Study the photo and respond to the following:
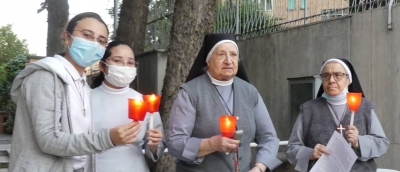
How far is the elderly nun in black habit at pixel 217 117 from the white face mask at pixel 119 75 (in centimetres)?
46

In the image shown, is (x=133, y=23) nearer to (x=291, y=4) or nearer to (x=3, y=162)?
(x=291, y=4)

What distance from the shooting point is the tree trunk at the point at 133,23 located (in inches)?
374

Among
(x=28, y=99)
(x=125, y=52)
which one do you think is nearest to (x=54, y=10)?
(x=125, y=52)

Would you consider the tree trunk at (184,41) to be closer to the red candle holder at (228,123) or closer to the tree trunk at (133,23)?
the red candle holder at (228,123)

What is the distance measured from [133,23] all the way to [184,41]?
3.95 meters

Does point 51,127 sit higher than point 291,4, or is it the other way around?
point 291,4

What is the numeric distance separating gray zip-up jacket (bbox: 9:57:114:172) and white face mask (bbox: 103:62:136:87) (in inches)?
28.7

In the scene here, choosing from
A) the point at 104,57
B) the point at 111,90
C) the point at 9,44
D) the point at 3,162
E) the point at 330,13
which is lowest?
the point at 3,162

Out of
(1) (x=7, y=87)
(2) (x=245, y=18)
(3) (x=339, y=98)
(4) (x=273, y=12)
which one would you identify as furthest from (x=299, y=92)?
(1) (x=7, y=87)

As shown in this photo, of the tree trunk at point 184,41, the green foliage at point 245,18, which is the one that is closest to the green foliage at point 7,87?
the green foliage at point 245,18

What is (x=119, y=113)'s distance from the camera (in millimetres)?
3301

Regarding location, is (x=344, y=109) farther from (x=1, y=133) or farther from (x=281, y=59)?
(x=1, y=133)

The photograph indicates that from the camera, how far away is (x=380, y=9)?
5.91 meters

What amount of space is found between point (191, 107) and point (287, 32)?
5100mm
